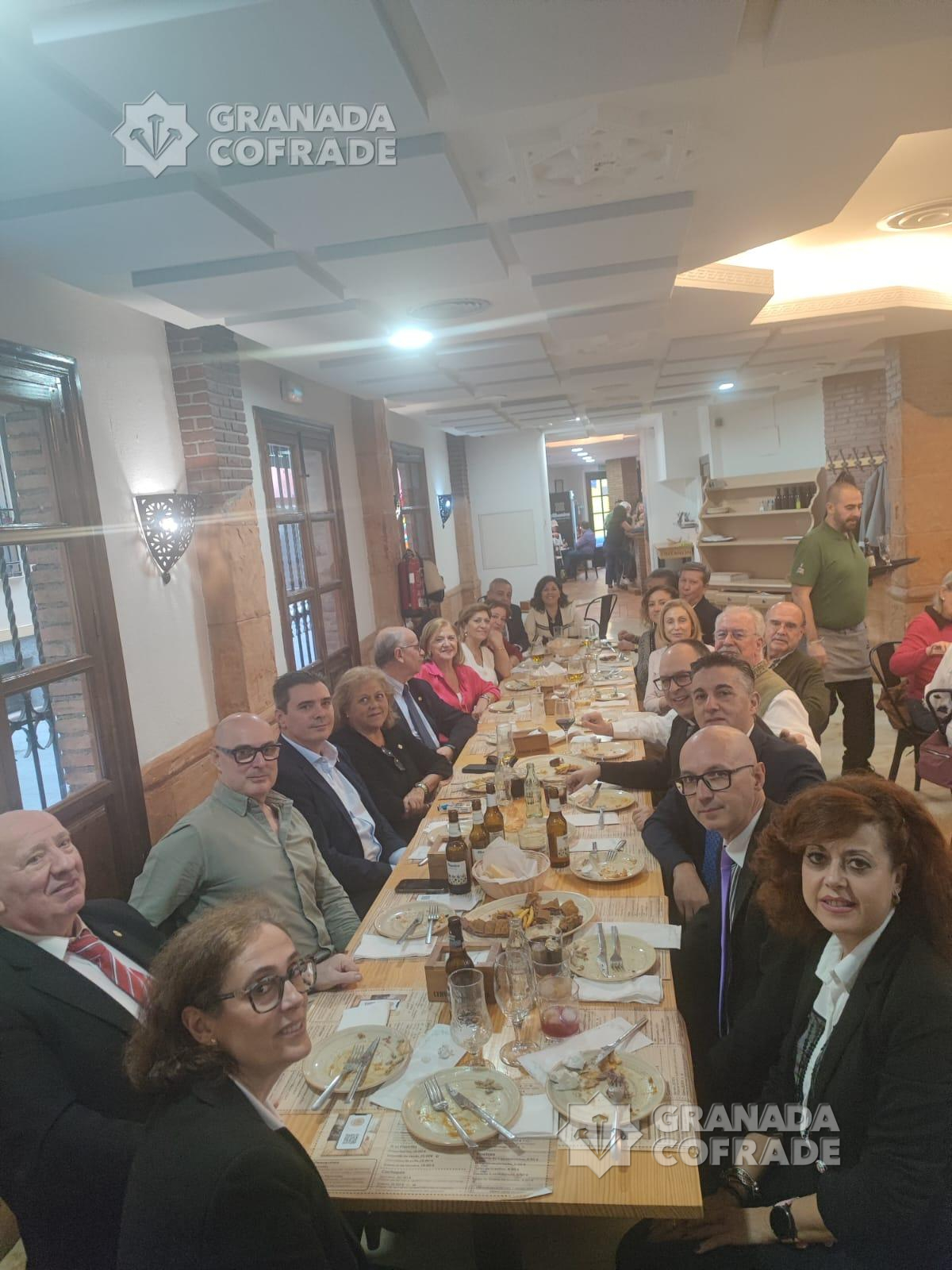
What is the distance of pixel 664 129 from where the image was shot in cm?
232

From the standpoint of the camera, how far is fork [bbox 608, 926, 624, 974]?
6.10 feet

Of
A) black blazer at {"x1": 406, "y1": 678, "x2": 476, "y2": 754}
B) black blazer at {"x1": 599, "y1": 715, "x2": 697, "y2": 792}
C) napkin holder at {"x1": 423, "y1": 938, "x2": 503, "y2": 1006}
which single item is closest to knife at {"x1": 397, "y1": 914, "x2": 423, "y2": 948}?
napkin holder at {"x1": 423, "y1": 938, "x2": 503, "y2": 1006}

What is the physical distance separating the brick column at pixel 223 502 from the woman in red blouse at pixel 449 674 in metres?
1.06

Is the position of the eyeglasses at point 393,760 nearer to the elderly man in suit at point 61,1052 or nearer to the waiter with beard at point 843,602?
the elderly man in suit at point 61,1052

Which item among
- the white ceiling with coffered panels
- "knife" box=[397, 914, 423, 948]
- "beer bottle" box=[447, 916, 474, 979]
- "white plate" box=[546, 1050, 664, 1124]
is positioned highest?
the white ceiling with coffered panels

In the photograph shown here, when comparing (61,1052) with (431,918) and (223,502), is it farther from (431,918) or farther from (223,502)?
(223,502)

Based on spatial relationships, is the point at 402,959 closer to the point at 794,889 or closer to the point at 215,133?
the point at 794,889

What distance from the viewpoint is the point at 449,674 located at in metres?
5.01

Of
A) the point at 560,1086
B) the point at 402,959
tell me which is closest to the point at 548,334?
the point at 402,959

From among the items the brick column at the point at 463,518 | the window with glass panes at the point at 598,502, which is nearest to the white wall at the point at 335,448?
the brick column at the point at 463,518

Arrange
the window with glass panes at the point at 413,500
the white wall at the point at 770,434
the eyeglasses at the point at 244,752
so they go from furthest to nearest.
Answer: the white wall at the point at 770,434 → the window with glass panes at the point at 413,500 → the eyeglasses at the point at 244,752

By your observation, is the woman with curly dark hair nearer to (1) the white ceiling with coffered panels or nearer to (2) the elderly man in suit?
(2) the elderly man in suit

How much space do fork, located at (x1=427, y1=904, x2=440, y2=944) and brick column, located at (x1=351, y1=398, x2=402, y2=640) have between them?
5.02 m

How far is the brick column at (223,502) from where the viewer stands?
13.9ft
